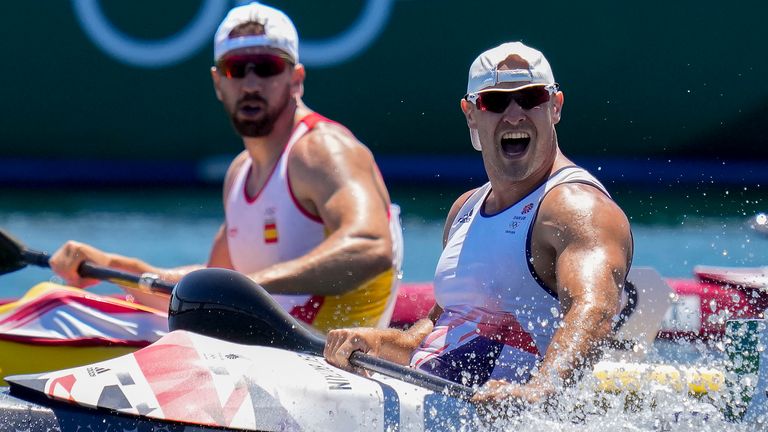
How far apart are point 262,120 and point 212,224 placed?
5.80m

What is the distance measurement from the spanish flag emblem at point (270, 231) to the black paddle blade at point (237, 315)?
168 cm

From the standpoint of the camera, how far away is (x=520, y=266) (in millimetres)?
3814

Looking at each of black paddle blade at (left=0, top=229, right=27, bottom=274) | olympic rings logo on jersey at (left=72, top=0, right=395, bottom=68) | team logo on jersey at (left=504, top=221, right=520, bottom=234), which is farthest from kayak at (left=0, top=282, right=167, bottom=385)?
olympic rings logo on jersey at (left=72, top=0, right=395, bottom=68)

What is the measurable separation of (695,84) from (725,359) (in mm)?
9036

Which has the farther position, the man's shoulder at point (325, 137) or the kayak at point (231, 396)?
the man's shoulder at point (325, 137)

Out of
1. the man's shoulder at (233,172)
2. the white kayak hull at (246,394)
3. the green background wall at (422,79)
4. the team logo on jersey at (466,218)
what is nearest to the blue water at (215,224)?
the green background wall at (422,79)

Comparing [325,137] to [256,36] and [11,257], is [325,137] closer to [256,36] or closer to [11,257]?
[256,36]

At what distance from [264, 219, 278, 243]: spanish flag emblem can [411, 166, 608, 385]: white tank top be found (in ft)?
5.36

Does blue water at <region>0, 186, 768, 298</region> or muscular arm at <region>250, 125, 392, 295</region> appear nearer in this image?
muscular arm at <region>250, 125, 392, 295</region>

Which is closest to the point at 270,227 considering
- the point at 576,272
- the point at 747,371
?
the point at 576,272

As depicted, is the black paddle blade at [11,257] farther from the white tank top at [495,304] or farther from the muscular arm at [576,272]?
the muscular arm at [576,272]

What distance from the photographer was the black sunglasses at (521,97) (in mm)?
4000

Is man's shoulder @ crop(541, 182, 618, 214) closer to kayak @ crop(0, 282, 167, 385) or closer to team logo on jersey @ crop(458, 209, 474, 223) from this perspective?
team logo on jersey @ crop(458, 209, 474, 223)

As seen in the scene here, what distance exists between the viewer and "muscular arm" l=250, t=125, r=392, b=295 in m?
5.29
